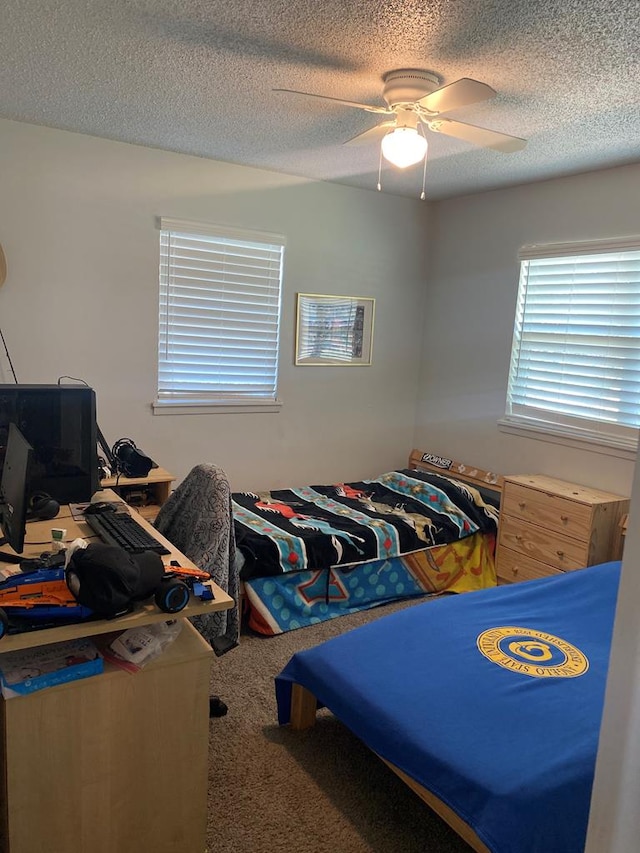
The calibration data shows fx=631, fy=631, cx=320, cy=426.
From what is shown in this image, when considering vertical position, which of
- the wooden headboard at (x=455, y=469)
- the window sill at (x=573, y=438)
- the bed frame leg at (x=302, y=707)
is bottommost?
the bed frame leg at (x=302, y=707)

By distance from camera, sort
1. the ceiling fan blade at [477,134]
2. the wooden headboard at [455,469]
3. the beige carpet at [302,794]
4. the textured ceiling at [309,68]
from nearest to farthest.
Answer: the beige carpet at [302,794] → the textured ceiling at [309,68] → the ceiling fan blade at [477,134] → the wooden headboard at [455,469]

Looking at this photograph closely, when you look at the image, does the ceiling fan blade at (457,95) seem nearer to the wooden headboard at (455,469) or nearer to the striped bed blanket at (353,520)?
the striped bed blanket at (353,520)

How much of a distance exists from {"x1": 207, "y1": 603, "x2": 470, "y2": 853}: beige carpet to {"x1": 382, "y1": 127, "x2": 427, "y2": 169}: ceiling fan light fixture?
91.9 inches

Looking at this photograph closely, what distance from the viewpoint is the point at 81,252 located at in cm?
377

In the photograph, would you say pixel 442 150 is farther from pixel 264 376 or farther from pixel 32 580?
pixel 32 580

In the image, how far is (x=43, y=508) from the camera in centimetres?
230

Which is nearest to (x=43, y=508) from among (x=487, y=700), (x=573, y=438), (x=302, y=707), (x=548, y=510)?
(x=302, y=707)

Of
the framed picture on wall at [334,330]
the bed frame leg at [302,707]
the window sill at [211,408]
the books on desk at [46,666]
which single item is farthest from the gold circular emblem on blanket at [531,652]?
the framed picture on wall at [334,330]

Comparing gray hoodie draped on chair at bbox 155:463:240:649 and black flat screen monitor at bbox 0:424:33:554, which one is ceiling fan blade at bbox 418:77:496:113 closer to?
gray hoodie draped on chair at bbox 155:463:240:649

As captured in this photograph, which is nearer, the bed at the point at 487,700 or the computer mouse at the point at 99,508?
the bed at the point at 487,700

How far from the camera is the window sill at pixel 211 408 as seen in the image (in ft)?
13.7

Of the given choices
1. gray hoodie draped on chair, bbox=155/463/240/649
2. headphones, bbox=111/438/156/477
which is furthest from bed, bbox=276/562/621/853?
headphones, bbox=111/438/156/477

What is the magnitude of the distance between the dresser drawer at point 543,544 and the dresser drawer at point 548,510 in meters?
0.04

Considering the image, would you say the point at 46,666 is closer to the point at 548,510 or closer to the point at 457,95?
the point at 457,95
